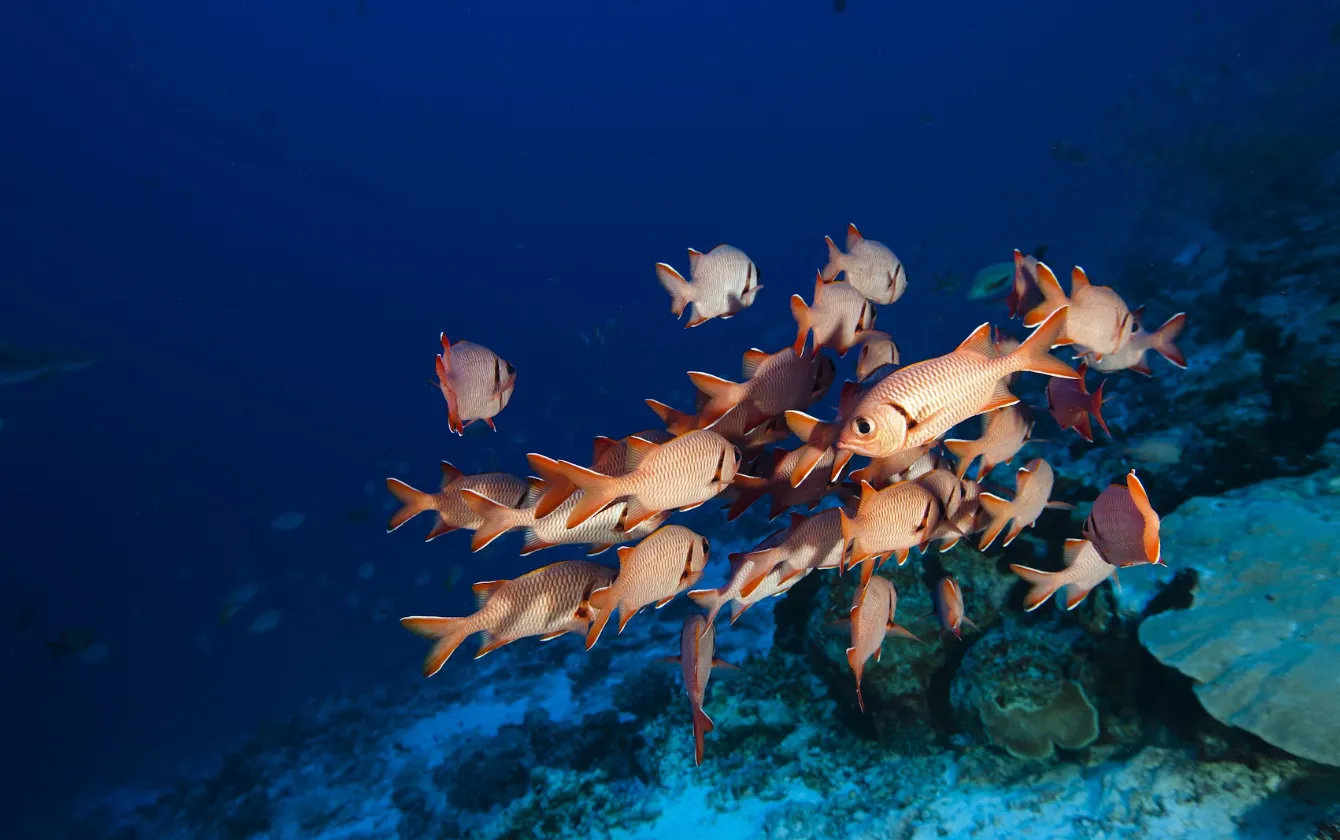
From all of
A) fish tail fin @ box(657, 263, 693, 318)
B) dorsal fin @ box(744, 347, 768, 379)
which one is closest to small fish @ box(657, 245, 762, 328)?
fish tail fin @ box(657, 263, 693, 318)

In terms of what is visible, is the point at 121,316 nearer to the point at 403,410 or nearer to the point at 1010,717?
the point at 403,410

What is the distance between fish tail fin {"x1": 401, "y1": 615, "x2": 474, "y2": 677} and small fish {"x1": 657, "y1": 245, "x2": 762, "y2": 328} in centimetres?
226

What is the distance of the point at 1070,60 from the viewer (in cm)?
9269

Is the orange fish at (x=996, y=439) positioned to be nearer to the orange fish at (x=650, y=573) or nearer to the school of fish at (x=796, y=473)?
the school of fish at (x=796, y=473)

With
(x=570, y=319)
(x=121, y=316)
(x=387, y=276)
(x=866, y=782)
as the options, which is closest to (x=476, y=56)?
(x=387, y=276)

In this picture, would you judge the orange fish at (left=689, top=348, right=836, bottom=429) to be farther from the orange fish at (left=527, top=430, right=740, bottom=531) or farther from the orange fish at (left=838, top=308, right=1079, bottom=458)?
the orange fish at (left=838, top=308, right=1079, bottom=458)

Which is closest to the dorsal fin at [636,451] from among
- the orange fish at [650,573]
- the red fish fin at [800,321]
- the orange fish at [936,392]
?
the orange fish at [650,573]

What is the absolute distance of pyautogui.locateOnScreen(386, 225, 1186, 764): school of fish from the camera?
227cm

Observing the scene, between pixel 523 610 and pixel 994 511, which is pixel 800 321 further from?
pixel 523 610

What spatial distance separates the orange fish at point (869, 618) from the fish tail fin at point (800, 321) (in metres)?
1.40

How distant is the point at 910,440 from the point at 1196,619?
152 inches

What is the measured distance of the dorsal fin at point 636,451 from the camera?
7.89 feet

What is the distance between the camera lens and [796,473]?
2578 mm

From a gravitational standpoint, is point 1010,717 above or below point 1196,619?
below
